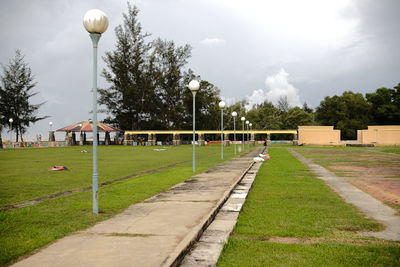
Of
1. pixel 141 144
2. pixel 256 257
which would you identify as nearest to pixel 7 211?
pixel 256 257

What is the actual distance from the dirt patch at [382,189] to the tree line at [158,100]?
60.1m

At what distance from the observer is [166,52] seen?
7794 centimetres

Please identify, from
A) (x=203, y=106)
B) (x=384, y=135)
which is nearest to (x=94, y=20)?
(x=384, y=135)

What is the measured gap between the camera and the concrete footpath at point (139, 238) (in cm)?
419

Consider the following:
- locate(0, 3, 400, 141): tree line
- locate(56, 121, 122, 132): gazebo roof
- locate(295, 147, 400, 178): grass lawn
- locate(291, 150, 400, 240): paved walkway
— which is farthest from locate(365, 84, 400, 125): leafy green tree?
locate(291, 150, 400, 240): paved walkway

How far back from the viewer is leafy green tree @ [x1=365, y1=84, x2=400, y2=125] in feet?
235

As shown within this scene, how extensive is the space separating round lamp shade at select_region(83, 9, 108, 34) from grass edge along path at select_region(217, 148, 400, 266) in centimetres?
484

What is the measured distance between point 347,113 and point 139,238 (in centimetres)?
7790

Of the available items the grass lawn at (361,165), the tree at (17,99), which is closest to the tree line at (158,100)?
the tree at (17,99)

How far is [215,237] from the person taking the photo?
5477mm

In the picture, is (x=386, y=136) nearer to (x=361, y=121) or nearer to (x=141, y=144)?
(x=361, y=121)

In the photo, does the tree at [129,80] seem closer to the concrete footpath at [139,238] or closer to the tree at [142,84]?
the tree at [142,84]

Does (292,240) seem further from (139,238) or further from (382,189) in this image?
(382,189)

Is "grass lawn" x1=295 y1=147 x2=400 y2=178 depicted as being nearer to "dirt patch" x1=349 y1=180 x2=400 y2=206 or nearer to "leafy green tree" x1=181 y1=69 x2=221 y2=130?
"dirt patch" x1=349 y1=180 x2=400 y2=206
